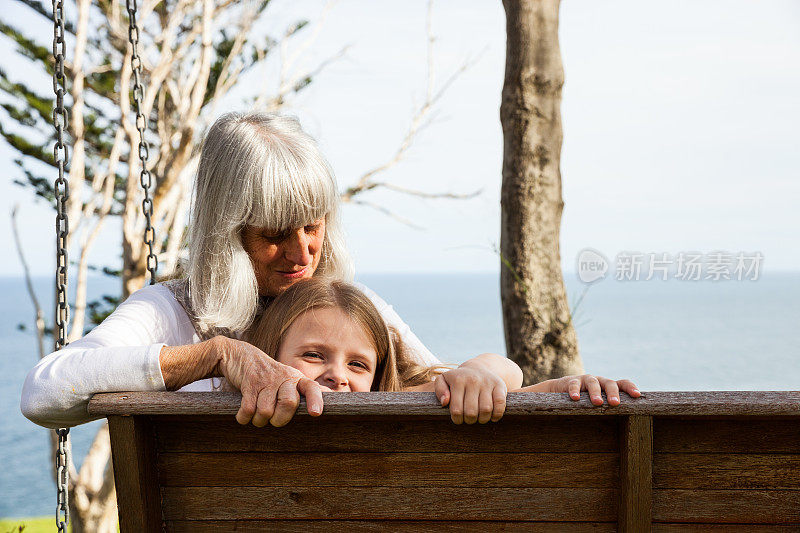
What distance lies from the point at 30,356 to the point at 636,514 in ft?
195

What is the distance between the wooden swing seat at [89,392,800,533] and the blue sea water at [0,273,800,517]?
12.6m

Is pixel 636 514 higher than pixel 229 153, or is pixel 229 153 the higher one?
pixel 229 153

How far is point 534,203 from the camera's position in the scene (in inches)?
141

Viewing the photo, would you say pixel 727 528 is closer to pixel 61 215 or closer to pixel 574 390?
pixel 574 390

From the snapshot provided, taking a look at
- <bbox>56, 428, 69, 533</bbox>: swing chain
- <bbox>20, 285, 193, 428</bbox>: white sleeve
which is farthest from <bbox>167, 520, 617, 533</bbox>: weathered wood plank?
<bbox>56, 428, 69, 533</bbox>: swing chain

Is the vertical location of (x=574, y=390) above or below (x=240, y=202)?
below

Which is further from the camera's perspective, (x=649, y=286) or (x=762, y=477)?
(x=649, y=286)

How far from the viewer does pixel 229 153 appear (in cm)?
210

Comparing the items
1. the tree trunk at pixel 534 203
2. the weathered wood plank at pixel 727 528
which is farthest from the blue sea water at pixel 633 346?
the weathered wood plank at pixel 727 528

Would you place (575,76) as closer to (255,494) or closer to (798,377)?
(798,377)

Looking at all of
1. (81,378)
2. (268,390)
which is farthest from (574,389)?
(81,378)

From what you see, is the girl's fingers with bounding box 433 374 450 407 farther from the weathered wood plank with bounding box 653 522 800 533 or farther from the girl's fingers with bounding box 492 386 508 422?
the weathered wood plank with bounding box 653 522 800 533

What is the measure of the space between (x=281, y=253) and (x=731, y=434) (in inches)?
49.4

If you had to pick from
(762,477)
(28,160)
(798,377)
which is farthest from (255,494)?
(798,377)
